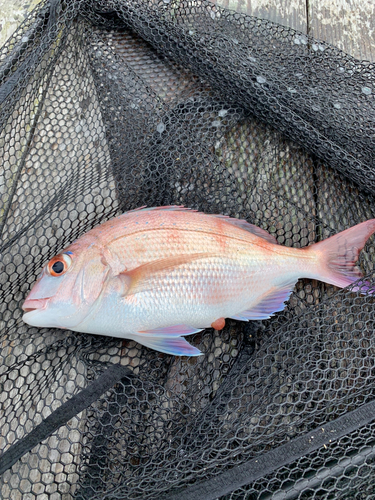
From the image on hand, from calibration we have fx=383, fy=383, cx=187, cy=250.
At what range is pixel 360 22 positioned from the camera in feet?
7.72

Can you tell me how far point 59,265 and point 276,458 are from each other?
1017 mm

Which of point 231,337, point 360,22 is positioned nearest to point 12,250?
point 231,337

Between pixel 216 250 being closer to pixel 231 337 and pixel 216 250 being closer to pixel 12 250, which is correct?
pixel 231 337

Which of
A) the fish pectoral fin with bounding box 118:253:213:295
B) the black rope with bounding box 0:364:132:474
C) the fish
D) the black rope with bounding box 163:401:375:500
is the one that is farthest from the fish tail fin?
the black rope with bounding box 0:364:132:474

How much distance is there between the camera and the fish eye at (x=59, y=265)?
1.46m

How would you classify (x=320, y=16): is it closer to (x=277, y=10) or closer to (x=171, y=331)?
(x=277, y=10)

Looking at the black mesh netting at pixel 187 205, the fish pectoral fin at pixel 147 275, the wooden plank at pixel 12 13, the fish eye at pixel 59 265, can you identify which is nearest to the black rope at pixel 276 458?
the black mesh netting at pixel 187 205

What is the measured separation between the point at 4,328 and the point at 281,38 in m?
1.98

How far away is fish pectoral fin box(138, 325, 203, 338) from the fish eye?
0.38m

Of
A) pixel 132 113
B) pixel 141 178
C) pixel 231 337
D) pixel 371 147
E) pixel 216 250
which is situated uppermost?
pixel 132 113

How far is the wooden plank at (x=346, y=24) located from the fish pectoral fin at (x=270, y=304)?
158cm

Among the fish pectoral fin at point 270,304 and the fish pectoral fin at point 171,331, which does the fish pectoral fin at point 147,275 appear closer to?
the fish pectoral fin at point 171,331

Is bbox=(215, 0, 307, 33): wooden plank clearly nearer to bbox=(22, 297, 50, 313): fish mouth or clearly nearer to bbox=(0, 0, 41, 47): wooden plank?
bbox=(0, 0, 41, 47): wooden plank

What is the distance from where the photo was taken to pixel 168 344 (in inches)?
58.9
